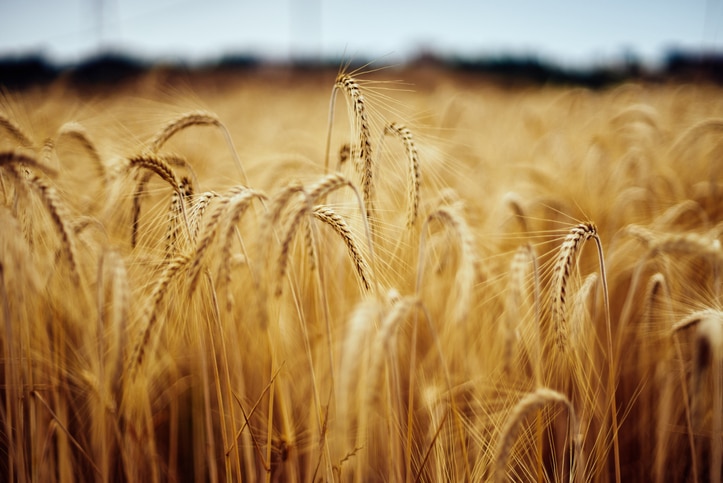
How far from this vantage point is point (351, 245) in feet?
3.92

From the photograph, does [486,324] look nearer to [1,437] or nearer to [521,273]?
[521,273]

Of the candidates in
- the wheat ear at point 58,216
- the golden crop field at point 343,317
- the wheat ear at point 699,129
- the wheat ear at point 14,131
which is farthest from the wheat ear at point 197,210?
the wheat ear at point 699,129

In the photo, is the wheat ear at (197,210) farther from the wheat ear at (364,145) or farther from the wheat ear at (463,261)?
the wheat ear at (463,261)

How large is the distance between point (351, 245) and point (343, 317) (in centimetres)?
35

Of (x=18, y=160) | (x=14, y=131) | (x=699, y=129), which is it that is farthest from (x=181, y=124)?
(x=699, y=129)

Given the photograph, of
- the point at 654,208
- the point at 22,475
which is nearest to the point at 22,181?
the point at 22,475

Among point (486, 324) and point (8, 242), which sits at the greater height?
point (8, 242)

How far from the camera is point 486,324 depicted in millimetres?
1855

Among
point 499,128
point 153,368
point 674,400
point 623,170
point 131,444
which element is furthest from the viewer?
point 499,128

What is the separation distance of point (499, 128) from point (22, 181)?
7.59 metres

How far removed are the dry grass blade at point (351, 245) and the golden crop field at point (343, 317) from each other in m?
0.01

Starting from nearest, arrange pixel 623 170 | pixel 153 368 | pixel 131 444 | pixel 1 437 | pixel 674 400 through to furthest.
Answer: pixel 131 444
pixel 1 437
pixel 153 368
pixel 674 400
pixel 623 170

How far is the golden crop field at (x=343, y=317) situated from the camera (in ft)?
3.61

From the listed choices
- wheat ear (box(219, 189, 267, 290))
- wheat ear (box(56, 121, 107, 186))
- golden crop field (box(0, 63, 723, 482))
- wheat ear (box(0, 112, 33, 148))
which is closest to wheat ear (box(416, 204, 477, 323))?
golden crop field (box(0, 63, 723, 482))
